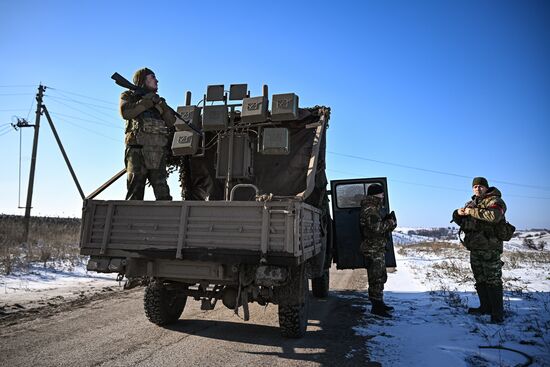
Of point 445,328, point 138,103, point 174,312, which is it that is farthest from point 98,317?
point 445,328

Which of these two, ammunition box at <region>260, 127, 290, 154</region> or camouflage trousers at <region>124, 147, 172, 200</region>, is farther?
ammunition box at <region>260, 127, 290, 154</region>

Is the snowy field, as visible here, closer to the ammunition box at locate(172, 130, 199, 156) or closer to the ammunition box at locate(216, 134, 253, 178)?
the ammunition box at locate(172, 130, 199, 156)

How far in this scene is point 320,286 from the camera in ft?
21.8

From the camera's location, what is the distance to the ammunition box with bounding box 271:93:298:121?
5.05 meters

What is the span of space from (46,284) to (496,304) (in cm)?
776

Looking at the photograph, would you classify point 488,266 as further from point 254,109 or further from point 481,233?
point 254,109

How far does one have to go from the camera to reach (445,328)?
4262mm

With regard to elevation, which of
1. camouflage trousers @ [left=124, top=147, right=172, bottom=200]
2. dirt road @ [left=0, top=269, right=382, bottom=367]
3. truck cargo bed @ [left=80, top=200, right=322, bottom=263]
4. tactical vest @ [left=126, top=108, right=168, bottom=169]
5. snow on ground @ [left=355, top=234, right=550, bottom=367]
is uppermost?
tactical vest @ [left=126, top=108, right=168, bottom=169]

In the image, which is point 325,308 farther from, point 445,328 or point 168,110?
point 168,110

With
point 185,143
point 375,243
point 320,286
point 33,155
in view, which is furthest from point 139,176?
point 33,155

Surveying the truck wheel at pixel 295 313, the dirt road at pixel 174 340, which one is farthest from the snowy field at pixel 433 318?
the truck wheel at pixel 295 313

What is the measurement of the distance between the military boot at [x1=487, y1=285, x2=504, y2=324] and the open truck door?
1.54 meters

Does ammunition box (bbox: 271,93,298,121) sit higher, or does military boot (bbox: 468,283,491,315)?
ammunition box (bbox: 271,93,298,121)

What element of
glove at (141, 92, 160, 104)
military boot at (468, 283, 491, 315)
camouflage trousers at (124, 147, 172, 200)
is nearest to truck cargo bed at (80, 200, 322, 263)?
camouflage trousers at (124, 147, 172, 200)
